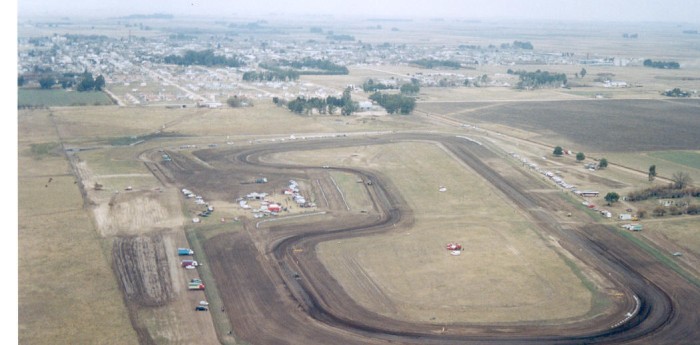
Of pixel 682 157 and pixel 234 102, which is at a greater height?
pixel 682 157

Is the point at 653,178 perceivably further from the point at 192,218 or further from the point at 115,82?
the point at 115,82

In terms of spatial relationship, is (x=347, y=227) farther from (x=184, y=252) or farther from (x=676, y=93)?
(x=676, y=93)

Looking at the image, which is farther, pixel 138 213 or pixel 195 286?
pixel 138 213

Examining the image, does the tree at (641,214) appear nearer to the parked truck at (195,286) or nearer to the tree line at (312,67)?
the parked truck at (195,286)

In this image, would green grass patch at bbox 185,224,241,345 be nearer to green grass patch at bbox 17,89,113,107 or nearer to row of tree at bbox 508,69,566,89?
green grass patch at bbox 17,89,113,107

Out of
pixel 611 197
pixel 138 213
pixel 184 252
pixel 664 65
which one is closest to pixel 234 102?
pixel 138 213

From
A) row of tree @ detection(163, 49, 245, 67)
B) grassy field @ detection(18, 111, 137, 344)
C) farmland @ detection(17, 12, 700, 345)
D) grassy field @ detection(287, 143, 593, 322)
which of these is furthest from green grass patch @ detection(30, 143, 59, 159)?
row of tree @ detection(163, 49, 245, 67)
